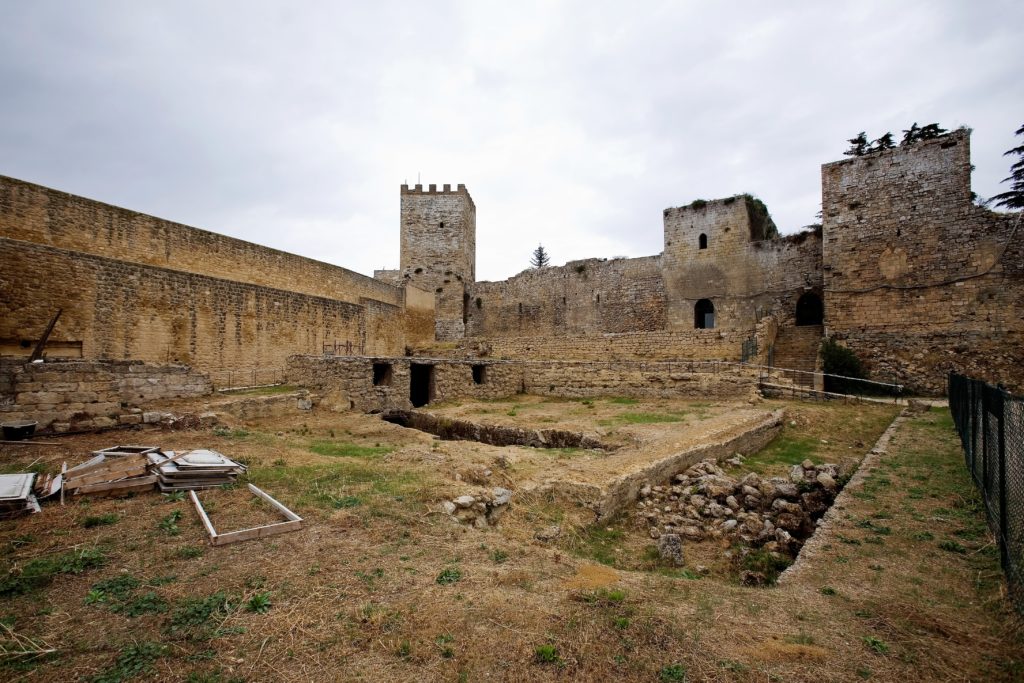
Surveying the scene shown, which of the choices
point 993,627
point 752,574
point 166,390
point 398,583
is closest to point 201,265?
A: point 166,390

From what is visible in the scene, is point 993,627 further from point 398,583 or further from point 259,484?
point 259,484

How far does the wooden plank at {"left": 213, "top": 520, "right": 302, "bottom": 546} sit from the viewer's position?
14.4 feet

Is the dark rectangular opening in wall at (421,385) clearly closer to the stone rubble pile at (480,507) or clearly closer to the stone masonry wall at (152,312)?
the stone masonry wall at (152,312)

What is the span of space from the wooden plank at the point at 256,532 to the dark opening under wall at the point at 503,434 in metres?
6.53

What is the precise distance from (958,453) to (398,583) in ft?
33.7

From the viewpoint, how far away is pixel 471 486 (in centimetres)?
655

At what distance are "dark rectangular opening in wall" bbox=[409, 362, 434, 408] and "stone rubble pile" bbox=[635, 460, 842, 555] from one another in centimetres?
1039

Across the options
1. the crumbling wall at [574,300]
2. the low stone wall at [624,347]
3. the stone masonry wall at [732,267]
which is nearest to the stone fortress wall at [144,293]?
the low stone wall at [624,347]

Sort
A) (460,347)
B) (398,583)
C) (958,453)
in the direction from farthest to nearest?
(460,347) < (958,453) < (398,583)

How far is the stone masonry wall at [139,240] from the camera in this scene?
13.0m

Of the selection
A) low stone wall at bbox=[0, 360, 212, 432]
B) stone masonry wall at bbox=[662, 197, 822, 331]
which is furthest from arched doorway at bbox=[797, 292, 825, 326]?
low stone wall at bbox=[0, 360, 212, 432]

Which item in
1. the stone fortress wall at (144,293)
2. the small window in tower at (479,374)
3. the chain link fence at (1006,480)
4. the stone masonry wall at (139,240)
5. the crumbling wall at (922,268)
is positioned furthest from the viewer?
the small window in tower at (479,374)

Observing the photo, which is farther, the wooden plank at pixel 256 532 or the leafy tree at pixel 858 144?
the leafy tree at pixel 858 144

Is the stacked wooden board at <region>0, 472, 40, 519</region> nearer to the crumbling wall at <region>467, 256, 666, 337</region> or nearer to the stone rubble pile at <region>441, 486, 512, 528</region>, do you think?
the stone rubble pile at <region>441, 486, 512, 528</region>
